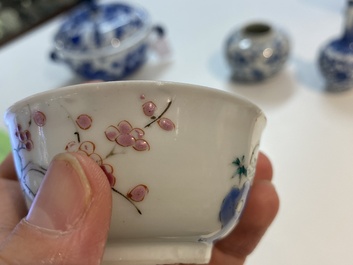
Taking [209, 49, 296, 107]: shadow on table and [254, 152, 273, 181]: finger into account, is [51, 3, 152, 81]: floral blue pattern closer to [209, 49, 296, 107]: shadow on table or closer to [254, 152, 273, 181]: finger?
[209, 49, 296, 107]: shadow on table

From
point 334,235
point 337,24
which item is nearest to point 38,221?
point 334,235

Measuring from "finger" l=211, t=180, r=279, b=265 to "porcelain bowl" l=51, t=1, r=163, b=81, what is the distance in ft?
1.09

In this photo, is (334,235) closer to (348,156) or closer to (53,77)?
(348,156)

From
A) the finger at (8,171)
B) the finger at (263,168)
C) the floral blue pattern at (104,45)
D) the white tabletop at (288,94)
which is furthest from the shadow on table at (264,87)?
the finger at (8,171)

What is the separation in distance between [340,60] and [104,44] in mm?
304

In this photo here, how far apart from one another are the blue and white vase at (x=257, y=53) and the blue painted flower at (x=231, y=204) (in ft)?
1.25

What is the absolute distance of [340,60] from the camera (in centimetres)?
65

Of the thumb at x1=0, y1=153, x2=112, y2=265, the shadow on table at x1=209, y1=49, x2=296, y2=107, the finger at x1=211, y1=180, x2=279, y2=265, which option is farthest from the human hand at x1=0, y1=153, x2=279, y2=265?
the shadow on table at x1=209, y1=49, x2=296, y2=107

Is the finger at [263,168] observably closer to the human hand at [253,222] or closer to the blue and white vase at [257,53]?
the human hand at [253,222]

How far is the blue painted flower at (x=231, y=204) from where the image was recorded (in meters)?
0.32

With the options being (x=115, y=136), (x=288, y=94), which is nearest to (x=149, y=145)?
(x=115, y=136)

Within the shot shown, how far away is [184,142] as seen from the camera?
295 millimetres

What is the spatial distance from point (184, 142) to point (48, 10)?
0.74 metres

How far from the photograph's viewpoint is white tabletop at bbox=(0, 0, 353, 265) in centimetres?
49
